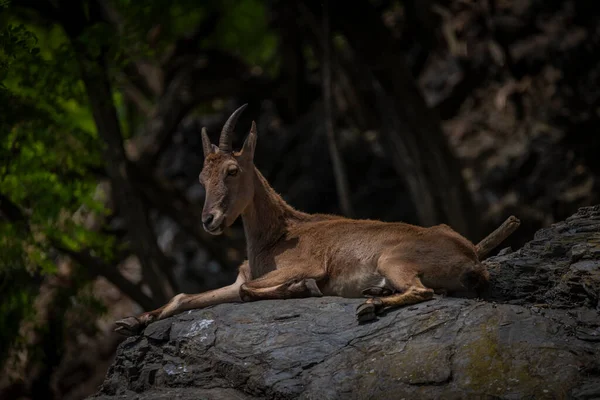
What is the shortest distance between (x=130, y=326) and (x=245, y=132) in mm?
12991

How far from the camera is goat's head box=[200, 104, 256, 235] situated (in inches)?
354

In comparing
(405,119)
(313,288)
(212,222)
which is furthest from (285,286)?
(405,119)

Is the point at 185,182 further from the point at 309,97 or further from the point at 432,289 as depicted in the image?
the point at 432,289

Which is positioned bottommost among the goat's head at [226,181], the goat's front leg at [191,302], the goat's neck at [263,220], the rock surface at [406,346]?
the rock surface at [406,346]

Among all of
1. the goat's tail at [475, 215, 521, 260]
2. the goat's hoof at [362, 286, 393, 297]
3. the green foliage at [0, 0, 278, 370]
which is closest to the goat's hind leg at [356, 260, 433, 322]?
the goat's hoof at [362, 286, 393, 297]

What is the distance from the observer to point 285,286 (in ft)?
28.4

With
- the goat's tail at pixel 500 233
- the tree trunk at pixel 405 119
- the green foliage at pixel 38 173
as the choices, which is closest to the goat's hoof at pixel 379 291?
the goat's tail at pixel 500 233

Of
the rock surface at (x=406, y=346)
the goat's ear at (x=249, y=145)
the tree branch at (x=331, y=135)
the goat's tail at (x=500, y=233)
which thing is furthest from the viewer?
the tree branch at (x=331, y=135)

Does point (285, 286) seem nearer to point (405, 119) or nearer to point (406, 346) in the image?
point (406, 346)

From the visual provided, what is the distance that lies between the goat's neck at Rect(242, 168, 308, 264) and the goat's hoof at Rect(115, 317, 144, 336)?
4.44 feet

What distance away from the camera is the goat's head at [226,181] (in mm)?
8992

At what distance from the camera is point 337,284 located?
28.8 ft

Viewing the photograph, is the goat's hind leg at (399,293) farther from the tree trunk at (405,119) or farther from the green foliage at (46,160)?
the tree trunk at (405,119)

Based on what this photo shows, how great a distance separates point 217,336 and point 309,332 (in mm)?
928
